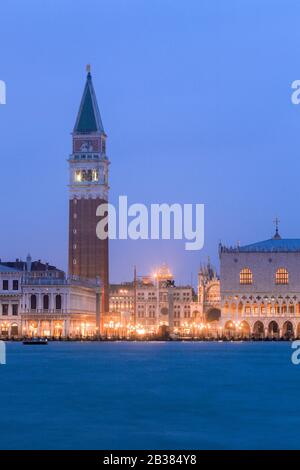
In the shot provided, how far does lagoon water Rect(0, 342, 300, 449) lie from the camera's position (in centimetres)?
3444

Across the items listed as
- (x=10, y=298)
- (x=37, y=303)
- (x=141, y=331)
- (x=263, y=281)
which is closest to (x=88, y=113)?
(x=141, y=331)

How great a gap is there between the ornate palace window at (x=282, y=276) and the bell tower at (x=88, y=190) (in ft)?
82.2

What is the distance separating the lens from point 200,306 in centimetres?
18450

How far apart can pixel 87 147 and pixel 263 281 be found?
124 feet

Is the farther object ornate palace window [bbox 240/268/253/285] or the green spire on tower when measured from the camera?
the green spire on tower

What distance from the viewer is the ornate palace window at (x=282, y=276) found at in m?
138

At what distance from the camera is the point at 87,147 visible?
6373 inches

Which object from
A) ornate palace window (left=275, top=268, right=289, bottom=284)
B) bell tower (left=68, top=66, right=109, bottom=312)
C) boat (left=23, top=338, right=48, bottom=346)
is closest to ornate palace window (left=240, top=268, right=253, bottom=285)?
ornate palace window (left=275, top=268, right=289, bottom=284)

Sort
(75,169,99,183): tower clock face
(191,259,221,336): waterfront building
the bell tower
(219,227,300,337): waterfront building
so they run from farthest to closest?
(191,259,221,336): waterfront building < (75,169,99,183): tower clock face < the bell tower < (219,227,300,337): waterfront building

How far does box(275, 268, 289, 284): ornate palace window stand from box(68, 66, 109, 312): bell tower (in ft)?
82.2

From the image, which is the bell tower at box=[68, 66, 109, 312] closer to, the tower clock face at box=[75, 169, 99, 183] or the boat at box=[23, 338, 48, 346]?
the tower clock face at box=[75, 169, 99, 183]

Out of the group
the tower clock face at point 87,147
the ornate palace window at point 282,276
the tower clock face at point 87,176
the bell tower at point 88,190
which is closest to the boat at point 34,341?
the bell tower at point 88,190

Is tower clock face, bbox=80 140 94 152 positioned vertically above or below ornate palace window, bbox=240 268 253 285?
above

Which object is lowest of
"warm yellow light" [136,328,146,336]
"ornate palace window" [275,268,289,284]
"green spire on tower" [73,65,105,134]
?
"warm yellow light" [136,328,146,336]
